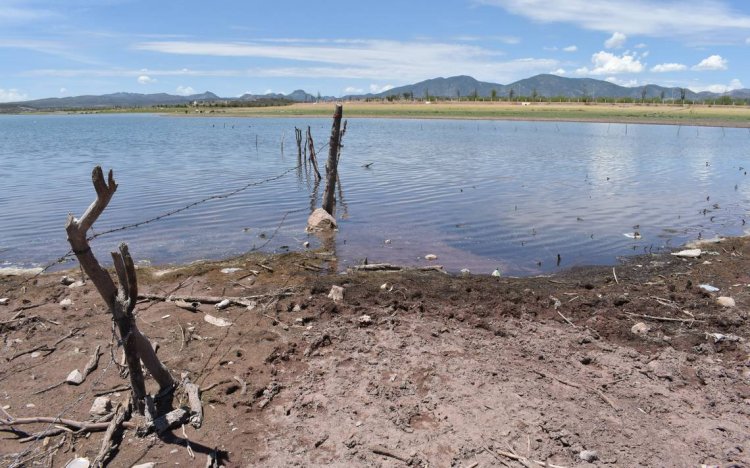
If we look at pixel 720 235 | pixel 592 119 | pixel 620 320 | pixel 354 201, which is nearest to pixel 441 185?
pixel 354 201

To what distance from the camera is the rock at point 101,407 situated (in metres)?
6.05

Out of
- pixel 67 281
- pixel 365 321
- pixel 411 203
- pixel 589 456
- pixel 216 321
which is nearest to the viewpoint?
pixel 589 456

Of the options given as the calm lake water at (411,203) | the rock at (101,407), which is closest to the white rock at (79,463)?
the rock at (101,407)

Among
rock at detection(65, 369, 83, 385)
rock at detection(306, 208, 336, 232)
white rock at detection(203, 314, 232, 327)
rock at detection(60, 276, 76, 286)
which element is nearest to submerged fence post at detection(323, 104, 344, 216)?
rock at detection(306, 208, 336, 232)

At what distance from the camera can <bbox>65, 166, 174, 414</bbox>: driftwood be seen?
532 centimetres

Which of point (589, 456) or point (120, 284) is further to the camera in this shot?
point (120, 284)

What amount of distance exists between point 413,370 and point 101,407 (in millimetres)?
3864

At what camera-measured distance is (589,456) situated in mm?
5230

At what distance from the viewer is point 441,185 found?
24531 mm

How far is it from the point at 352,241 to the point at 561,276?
19.6 feet

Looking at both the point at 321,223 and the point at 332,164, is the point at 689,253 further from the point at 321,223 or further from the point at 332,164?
the point at 332,164

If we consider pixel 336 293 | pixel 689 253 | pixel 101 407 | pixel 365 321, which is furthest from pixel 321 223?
pixel 101 407

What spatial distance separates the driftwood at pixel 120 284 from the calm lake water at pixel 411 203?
729 centimetres

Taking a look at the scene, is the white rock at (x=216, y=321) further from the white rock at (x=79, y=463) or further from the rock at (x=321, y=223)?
the rock at (x=321, y=223)
